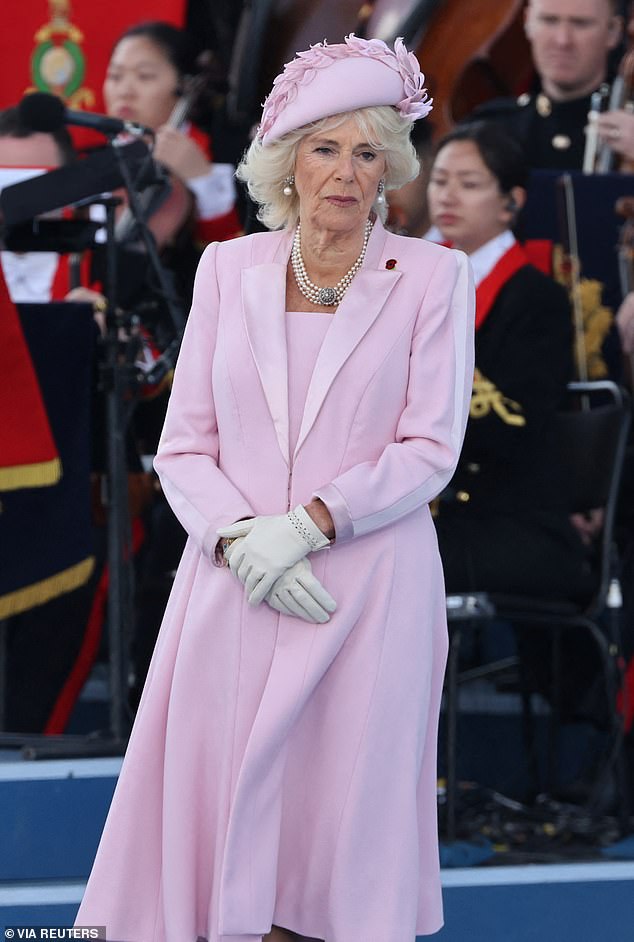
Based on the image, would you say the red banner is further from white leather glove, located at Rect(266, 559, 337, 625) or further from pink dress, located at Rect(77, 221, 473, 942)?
white leather glove, located at Rect(266, 559, 337, 625)

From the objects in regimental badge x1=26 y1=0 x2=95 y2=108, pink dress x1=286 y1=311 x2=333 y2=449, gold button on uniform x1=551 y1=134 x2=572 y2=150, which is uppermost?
regimental badge x1=26 y1=0 x2=95 y2=108

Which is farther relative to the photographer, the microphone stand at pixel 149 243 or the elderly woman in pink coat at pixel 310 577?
the microphone stand at pixel 149 243

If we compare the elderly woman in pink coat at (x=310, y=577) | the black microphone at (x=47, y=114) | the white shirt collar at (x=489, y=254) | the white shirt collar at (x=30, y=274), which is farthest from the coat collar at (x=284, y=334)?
the white shirt collar at (x=30, y=274)

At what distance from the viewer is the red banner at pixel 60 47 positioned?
568 cm

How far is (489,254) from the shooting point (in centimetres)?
409

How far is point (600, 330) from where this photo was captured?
4.37 meters

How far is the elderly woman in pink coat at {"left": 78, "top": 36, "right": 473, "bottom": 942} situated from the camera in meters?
2.30

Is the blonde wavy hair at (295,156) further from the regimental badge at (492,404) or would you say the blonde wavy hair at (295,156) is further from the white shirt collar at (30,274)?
the white shirt collar at (30,274)

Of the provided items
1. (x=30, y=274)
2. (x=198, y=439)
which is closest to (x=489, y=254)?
Result: (x=30, y=274)

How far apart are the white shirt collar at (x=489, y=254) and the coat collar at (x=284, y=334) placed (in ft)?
5.48

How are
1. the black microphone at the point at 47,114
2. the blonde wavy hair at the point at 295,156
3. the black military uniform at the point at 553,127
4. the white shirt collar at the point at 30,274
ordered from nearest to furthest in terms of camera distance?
1. the blonde wavy hair at the point at 295,156
2. the black microphone at the point at 47,114
3. the white shirt collar at the point at 30,274
4. the black military uniform at the point at 553,127

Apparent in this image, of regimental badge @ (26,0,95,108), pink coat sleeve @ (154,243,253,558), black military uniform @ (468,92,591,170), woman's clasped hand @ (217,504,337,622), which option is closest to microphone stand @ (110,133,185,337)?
pink coat sleeve @ (154,243,253,558)

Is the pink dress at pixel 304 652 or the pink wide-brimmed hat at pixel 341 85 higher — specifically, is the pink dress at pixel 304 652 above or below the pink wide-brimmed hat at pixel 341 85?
below

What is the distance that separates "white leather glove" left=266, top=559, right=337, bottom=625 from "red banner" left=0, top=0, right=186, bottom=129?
371cm
